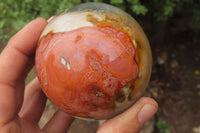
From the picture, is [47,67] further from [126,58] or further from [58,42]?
[126,58]

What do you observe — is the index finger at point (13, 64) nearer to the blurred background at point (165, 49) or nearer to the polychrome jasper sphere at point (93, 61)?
the polychrome jasper sphere at point (93, 61)

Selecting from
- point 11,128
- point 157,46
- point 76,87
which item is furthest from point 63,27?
point 157,46

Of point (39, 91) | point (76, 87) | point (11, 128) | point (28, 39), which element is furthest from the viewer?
point (39, 91)

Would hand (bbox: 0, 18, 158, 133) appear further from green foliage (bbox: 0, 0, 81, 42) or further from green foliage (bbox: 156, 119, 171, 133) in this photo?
green foliage (bbox: 156, 119, 171, 133)

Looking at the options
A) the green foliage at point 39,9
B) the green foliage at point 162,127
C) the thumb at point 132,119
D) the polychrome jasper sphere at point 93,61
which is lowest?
the green foliage at point 162,127

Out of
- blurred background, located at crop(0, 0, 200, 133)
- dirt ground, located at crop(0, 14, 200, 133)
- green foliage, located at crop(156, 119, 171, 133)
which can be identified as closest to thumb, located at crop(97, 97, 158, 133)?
blurred background, located at crop(0, 0, 200, 133)

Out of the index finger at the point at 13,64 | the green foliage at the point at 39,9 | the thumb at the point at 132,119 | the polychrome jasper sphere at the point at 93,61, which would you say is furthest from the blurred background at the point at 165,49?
the thumb at the point at 132,119
